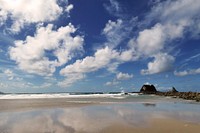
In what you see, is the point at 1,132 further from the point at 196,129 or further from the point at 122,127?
the point at 196,129

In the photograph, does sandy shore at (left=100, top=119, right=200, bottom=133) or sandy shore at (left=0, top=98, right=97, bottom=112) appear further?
sandy shore at (left=0, top=98, right=97, bottom=112)

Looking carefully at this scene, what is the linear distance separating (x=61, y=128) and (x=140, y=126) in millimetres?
3924

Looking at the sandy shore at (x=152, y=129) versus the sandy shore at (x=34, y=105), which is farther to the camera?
the sandy shore at (x=34, y=105)

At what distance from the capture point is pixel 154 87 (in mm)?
117062

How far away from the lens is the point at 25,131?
1049 centimetres

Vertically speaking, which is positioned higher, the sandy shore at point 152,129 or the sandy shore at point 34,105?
the sandy shore at point 34,105

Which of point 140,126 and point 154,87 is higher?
point 154,87

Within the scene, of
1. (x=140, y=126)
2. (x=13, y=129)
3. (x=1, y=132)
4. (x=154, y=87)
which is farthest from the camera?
(x=154, y=87)

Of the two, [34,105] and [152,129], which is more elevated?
[34,105]

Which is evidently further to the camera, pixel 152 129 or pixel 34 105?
pixel 34 105

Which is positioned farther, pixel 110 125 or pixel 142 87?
pixel 142 87

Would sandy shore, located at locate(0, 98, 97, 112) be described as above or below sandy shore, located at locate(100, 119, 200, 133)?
above

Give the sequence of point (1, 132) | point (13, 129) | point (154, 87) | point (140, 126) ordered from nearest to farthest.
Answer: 1. point (1, 132)
2. point (13, 129)
3. point (140, 126)
4. point (154, 87)

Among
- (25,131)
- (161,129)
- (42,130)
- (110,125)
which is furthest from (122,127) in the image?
(25,131)
